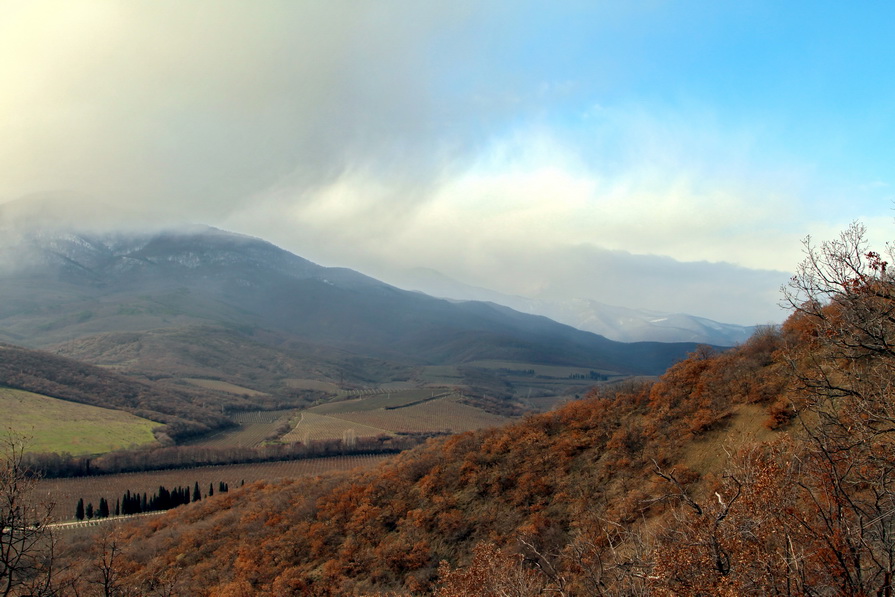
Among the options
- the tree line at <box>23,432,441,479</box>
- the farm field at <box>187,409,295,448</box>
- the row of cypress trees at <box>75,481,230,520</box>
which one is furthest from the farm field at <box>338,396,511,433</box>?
the row of cypress trees at <box>75,481,230,520</box>

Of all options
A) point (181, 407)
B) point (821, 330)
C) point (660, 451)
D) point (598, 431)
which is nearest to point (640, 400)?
point (598, 431)

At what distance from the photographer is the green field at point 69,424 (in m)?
107

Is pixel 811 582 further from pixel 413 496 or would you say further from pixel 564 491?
pixel 413 496

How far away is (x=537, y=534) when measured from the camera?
29.6m

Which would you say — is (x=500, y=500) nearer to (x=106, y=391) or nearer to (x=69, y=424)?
(x=69, y=424)

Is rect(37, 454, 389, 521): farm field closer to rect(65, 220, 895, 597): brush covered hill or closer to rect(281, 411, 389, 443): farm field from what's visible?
rect(281, 411, 389, 443): farm field

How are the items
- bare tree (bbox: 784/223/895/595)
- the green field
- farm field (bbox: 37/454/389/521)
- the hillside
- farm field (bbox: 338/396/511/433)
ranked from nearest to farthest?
bare tree (bbox: 784/223/895/595) < farm field (bbox: 37/454/389/521) < the green field < the hillside < farm field (bbox: 338/396/511/433)

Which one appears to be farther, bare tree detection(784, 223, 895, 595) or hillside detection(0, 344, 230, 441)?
hillside detection(0, 344, 230, 441)

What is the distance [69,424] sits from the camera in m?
118

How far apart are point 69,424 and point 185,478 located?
42.7 meters

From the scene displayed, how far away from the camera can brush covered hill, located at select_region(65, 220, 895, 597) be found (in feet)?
43.2

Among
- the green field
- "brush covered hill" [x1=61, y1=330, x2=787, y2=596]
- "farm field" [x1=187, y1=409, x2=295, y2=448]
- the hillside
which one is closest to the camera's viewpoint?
"brush covered hill" [x1=61, y1=330, x2=787, y2=596]

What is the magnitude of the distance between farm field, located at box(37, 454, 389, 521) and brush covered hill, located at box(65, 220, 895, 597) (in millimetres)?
42026

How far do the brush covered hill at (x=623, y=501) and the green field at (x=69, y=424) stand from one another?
7480 centimetres
